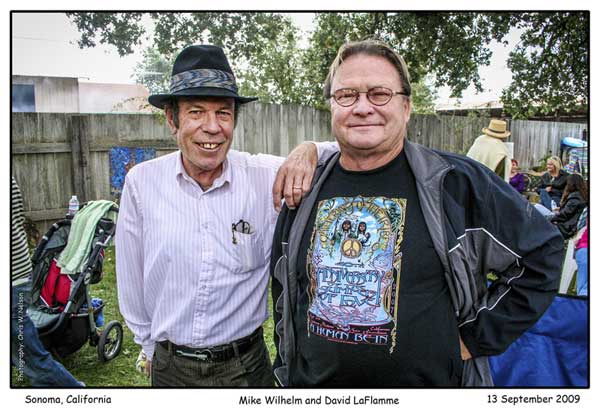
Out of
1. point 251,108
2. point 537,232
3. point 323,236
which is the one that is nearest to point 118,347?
point 323,236

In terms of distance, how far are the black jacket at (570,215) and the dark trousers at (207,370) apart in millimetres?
4179

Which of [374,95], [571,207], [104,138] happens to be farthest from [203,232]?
[104,138]

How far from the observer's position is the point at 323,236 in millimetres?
1958

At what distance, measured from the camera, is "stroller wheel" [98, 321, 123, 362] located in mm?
4117

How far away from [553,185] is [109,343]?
19.4ft

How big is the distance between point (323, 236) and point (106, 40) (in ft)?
10.6

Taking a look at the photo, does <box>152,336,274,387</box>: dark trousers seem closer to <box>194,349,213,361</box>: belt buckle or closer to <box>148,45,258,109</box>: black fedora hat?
<box>194,349,213,361</box>: belt buckle

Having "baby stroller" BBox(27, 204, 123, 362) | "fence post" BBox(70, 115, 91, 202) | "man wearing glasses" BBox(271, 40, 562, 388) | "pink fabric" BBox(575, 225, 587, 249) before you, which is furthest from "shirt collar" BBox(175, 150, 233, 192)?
"fence post" BBox(70, 115, 91, 202)

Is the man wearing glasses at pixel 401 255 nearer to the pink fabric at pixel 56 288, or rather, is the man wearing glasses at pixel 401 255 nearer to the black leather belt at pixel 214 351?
the black leather belt at pixel 214 351

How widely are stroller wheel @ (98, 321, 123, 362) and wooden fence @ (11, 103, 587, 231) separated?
8.13ft

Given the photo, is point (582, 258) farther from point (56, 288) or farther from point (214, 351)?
point (56, 288)

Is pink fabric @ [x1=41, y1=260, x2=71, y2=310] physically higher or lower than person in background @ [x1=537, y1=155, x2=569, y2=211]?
lower

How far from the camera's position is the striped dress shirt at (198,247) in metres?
2.15

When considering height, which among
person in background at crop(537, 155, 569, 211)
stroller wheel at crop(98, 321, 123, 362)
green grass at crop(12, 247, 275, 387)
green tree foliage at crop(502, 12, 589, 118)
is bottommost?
green grass at crop(12, 247, 275, 387)
